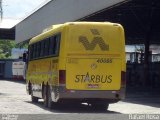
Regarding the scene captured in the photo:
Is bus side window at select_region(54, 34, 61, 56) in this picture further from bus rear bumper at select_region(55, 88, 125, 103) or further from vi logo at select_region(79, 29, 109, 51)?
bus rear bumper at select_region(55, 88, 125, 103)

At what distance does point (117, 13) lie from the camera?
41.2 m

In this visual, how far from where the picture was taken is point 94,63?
19.3 m

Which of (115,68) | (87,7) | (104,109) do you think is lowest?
(104,109)

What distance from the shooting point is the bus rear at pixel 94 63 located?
19.0 m

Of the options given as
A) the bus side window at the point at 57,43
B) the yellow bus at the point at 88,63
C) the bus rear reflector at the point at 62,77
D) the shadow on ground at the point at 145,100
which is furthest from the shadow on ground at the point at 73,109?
the shadow on ground at the point at 145,100

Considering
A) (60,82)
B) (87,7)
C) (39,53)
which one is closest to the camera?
(60,82)

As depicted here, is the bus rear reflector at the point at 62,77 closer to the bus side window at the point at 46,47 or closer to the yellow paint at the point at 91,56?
the yellow paint at the point at 91,56

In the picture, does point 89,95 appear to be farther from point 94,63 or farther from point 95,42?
point 95,42

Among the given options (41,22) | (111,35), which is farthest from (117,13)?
(111,35)

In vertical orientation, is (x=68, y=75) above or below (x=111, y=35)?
below

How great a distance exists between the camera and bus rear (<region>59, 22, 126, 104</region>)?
1903 cm

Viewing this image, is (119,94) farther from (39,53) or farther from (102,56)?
(39,53)

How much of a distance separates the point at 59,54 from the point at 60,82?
0.97 meters

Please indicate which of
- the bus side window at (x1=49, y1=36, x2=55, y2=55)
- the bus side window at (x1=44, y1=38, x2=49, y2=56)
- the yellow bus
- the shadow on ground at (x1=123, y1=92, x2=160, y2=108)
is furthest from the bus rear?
the shadow on ground at (x1=123, y1=92, x2=160, y2=108)
